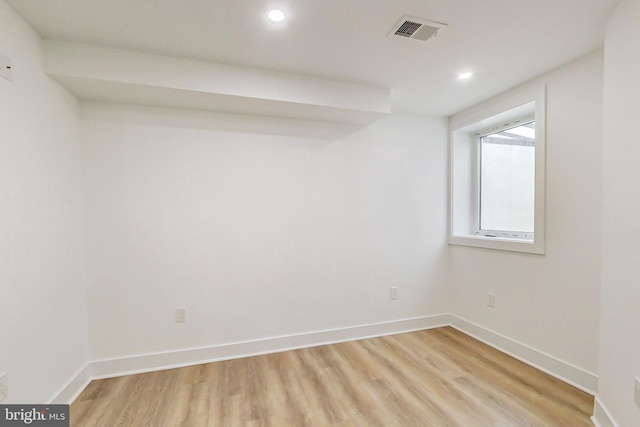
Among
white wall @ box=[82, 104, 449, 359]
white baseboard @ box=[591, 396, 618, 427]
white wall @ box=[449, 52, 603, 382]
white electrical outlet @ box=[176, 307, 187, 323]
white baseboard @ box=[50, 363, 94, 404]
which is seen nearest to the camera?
white baseboard @ box=[591, 396, 618, 427]

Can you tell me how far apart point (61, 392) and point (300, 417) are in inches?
63.1

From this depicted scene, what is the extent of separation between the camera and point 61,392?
6.13 ft

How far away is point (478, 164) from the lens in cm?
334

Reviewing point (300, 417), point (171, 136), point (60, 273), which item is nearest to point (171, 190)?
point (171, 136)

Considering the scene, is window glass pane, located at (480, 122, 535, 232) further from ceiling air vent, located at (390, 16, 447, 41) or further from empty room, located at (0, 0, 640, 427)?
ceiling air vent, located at (390, 16, 447, 41)

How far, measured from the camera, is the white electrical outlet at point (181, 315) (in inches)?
97.4

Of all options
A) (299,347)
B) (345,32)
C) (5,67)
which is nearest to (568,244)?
(345,32)

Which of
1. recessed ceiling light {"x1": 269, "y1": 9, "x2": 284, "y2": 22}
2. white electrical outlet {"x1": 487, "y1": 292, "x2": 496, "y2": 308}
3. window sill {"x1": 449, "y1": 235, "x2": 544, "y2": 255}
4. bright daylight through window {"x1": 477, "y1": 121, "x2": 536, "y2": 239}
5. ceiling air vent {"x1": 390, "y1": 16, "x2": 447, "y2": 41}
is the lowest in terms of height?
white electrical outlet {"x1": 487, "y1": 292, "x2": 496, "y2": 308}

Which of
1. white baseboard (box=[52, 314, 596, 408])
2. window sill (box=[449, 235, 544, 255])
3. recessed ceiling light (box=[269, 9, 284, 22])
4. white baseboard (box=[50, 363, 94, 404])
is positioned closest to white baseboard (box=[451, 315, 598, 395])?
white baseboard (box=[52, 314, 596, 408])

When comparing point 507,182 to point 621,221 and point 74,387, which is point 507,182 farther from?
point 74,387

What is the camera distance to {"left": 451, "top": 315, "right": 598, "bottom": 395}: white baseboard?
206 cm

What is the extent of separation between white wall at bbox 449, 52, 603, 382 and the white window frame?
6 centimetres

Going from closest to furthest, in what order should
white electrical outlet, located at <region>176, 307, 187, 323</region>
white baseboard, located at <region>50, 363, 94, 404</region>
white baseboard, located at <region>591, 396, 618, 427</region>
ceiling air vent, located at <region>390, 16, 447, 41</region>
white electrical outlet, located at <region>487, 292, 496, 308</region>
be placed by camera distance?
white baseboard, located at <region>591, 396, 618, 427</region> → ceiling air vent, located at <region>390, 16, 447, 41</region> → white baseboard, located at <region>50, 363, 94, 404</region> → white electrical outlet, located at <region>176, 307, 187, 323</region> → white electrical outlet, located at <region>487, 292, 496, 308</region>

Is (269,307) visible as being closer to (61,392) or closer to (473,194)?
(61,392)
